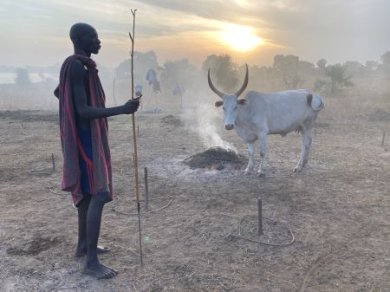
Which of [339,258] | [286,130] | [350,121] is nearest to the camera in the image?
[339,258]

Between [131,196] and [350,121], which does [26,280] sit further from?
[350,121]

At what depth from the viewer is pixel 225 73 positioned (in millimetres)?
43938

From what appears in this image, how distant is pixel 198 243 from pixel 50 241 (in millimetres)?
2130

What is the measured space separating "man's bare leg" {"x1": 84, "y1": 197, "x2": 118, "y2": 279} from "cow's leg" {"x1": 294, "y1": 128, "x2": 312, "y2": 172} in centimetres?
567

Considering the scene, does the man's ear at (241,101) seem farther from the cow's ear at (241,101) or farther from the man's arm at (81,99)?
the man's arm at (81,99)

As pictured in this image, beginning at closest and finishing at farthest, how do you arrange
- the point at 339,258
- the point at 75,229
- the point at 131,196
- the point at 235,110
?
the point at 339,258, the point at 75,229, the point at 131,196, the point at 235,110

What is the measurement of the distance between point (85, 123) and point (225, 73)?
136 ft

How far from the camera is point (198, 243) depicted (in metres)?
5.08

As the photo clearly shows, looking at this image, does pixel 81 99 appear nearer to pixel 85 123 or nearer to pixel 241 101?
pixel 85 123

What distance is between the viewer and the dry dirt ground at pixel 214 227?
4184mm

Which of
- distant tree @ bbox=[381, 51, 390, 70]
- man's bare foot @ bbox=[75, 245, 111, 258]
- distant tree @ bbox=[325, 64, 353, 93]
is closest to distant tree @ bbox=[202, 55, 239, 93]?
distant tree @ bbox=[325, 64, 353, 93]

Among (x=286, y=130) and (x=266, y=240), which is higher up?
(x=286, y=130)

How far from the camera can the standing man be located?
3652mm

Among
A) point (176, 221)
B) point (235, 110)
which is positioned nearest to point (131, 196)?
point (176, 221)
